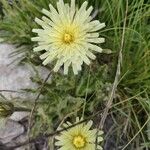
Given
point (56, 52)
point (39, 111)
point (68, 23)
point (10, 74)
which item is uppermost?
point (68, 23)

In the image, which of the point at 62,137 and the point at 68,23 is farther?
the point at 62,137

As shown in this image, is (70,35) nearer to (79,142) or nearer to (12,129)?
(79,142)

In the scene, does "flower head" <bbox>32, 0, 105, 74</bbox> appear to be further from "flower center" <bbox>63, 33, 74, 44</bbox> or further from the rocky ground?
the rocky ground

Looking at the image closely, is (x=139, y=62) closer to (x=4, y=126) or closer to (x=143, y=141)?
(x=143, y=141)

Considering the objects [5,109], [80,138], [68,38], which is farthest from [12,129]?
[68,38]

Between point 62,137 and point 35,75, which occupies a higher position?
point 35,75

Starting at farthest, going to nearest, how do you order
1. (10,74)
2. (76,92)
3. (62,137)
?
(10,74)
(76,92)
(62,137)

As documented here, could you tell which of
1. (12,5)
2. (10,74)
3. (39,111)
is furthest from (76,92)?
(12,5)
